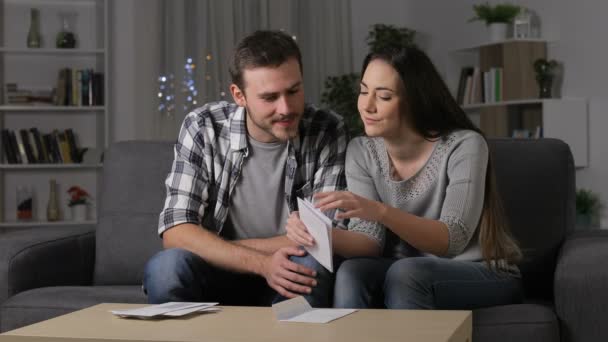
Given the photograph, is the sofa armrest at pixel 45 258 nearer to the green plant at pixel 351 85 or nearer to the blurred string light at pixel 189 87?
the blurred string light at pixel 189 87

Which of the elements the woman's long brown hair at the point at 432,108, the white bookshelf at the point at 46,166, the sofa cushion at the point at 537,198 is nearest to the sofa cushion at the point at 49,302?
the woman's long brown hair at the point at 432,108

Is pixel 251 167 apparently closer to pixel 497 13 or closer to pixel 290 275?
pixel 290 275

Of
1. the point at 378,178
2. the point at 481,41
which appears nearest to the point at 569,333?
the point at 378,178

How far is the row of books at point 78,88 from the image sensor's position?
6027 millimetres

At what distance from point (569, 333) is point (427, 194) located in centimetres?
47

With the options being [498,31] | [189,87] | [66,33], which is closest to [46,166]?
[66,33]

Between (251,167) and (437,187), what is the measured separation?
1.76 ft

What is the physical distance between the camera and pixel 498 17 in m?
5.73

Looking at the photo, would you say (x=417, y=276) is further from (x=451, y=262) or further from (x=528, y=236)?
(x=528, y=236)

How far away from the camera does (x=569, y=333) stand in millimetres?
2234

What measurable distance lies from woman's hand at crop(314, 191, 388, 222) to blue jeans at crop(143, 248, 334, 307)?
169 mm

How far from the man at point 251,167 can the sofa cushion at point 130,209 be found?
284mm

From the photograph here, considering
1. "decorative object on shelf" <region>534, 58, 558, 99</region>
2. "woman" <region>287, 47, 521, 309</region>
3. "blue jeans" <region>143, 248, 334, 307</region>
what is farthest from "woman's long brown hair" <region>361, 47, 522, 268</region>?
"decorative object on shelf" <region>534, 58, 558, 99</region>

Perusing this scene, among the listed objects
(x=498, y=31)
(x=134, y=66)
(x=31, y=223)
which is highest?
(x=498, y=31)
